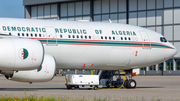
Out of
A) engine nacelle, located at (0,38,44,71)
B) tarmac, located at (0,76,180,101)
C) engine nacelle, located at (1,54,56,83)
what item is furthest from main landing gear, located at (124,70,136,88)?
engine nacelle, located at (0,38,44,71)

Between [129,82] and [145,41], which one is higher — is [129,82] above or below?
below

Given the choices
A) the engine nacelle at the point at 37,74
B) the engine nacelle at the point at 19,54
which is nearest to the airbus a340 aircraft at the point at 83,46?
the engine nacelle at the point at 37,74

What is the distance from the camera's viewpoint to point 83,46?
22250mm

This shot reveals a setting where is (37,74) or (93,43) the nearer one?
(37,74)

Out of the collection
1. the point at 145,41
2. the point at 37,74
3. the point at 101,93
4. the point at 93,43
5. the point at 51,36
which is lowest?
the point at 101,93

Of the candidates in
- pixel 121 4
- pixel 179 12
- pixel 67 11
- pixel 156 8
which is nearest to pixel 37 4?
pixel 67 11

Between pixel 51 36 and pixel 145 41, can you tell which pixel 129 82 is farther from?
pixel 51 36

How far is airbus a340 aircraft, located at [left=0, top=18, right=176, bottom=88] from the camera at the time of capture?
1977 cm

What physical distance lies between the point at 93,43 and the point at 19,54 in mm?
8540

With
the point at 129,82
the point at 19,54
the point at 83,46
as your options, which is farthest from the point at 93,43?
the point at 19,54

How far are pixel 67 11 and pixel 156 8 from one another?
76.1 ft

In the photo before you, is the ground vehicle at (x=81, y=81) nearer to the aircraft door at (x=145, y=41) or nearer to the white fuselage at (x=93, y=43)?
the white fuselage at (x=93, y=43)

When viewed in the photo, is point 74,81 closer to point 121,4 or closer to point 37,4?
point 121,4

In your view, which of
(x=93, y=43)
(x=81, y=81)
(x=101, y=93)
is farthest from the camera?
(x=81, y=81)
